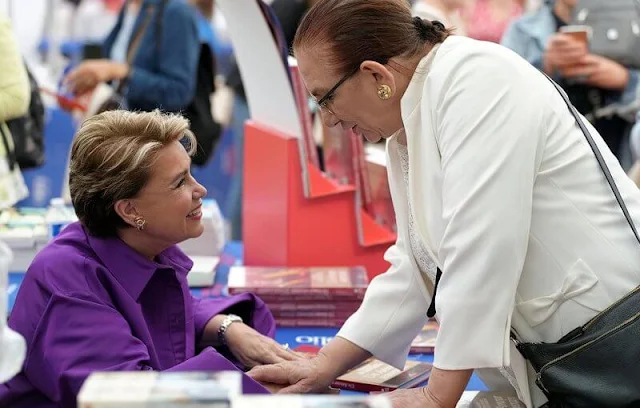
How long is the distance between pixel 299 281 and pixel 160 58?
2058 mm

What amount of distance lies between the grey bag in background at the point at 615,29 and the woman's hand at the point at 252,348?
279 centimetres

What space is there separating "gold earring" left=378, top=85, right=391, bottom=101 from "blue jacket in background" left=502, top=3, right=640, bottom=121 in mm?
2823

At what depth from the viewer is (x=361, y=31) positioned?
1.83 meters

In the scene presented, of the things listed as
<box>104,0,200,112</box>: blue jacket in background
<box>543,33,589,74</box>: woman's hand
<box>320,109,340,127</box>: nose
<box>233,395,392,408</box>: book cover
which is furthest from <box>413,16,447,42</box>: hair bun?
<box>104,0,200,112</box>: blue jacket in background

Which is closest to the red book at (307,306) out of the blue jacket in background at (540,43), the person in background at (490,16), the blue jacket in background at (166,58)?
the blue jacket in background at (166,58)

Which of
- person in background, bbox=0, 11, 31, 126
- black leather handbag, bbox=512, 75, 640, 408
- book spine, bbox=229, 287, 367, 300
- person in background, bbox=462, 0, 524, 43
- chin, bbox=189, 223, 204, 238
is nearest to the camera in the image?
black leather handbag, bbox=512, 75, 640, 408

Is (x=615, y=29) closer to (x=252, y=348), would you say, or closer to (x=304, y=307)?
(x=304, y=307)

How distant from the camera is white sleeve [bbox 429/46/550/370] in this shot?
5.51 feet

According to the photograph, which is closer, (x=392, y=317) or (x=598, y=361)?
(x=598, y=361)

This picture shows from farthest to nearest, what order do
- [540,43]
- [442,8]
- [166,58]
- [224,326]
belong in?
[540,43] < [166,58] < [442,8] < [224,326]

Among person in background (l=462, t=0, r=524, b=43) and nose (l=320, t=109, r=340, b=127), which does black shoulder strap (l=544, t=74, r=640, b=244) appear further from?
person in background (l=462, t=0, r=524, b=43)

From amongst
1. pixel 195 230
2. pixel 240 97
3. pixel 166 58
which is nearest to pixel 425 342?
pixel 195 230

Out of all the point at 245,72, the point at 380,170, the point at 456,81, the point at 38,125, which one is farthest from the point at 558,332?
the point at 38,125

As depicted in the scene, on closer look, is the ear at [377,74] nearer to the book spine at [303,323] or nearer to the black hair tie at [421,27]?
the black hair tie at [421,27]
